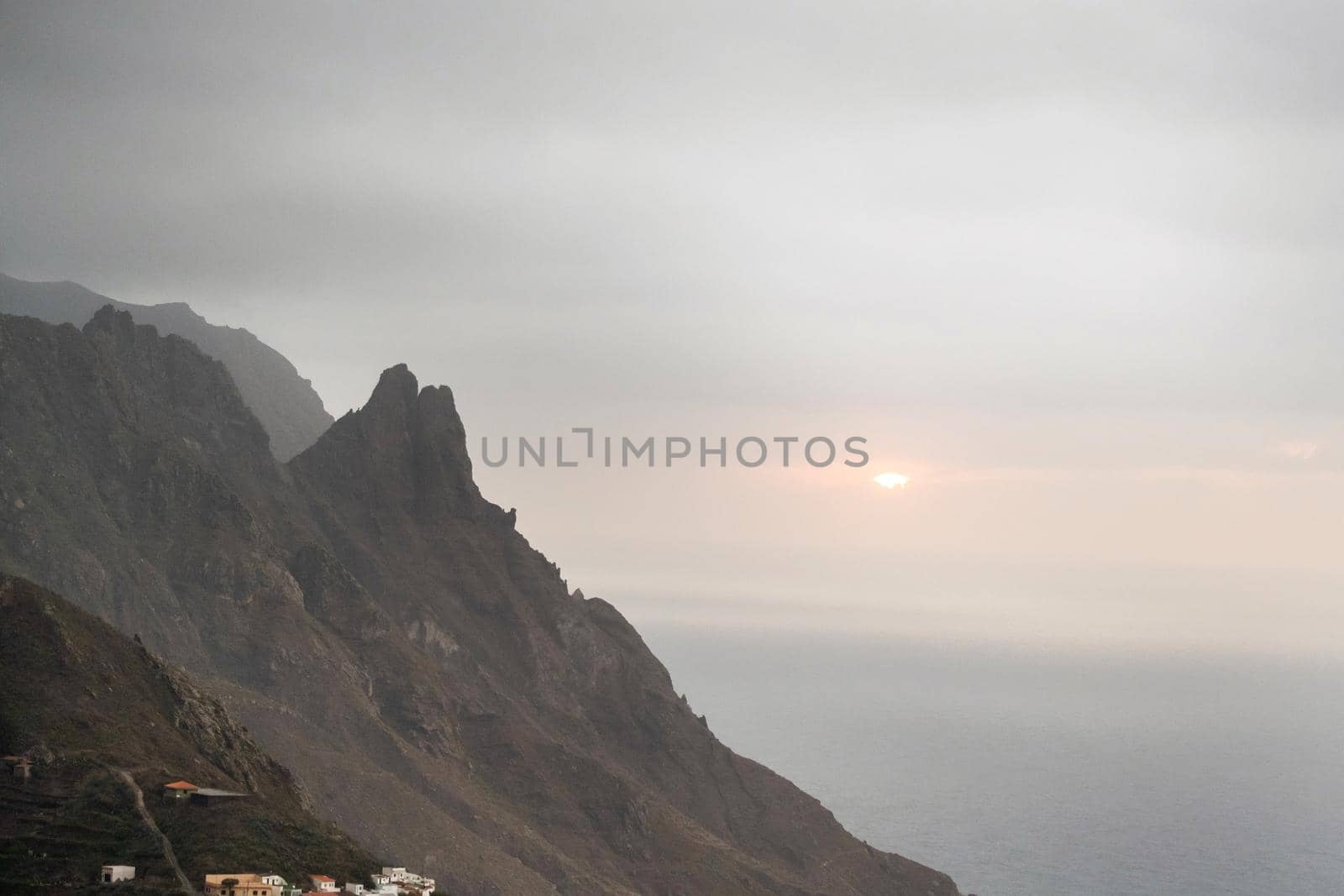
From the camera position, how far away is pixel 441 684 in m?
191

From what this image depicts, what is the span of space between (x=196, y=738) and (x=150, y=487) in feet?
233

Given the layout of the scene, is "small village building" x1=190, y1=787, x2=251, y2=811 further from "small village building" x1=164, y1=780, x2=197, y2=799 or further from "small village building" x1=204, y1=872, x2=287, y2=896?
"small village building" x1=204, y1=872, x2=287, y2=896

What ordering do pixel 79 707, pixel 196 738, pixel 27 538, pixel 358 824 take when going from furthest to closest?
1. pixel 27 538
2. pixel 358 824
3. pixel 196 738
4. pixel 79 707

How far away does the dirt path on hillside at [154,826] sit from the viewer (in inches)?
3448

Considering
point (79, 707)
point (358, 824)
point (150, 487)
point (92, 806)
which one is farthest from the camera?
point (150, 487)

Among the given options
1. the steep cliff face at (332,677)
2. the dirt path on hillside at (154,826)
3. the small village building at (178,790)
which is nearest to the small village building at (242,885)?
the dirt path on hillside at (154,826)

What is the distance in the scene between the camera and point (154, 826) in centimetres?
9412

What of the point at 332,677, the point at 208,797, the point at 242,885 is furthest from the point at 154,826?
the point at 332,677

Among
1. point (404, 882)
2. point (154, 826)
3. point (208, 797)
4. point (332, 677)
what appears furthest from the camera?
point (332, 677)

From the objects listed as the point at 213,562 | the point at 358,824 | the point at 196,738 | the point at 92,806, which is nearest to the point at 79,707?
the point at 196,738

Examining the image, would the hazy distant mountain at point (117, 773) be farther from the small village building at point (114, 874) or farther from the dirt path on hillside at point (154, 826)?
the small village building at point (114, 874)

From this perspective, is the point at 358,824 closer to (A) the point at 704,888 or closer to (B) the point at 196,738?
(B) the point at 196,738

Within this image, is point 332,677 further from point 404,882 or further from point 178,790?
point 404,882

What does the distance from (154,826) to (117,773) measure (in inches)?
304
